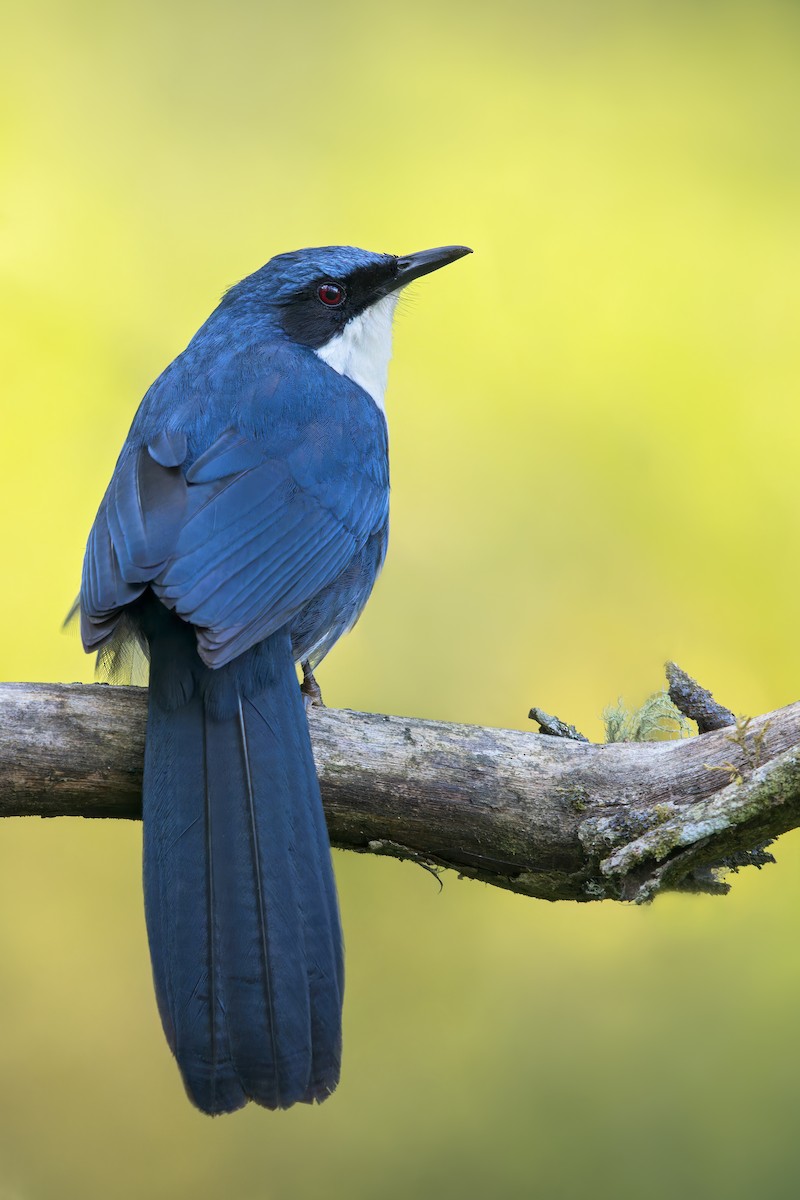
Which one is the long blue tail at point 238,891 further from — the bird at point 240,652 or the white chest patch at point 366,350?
the white chest patch at point 366,350

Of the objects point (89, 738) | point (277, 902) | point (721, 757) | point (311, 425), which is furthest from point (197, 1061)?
point (311, 425)

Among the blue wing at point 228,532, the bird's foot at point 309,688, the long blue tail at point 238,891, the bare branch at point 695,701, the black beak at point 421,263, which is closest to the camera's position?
the long blue tail at point 238,891

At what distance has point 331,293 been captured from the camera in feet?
14.5

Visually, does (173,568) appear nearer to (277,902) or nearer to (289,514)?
(289,514)

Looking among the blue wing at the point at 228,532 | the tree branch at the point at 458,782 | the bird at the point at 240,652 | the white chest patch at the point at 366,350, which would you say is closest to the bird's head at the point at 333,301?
the white chest patch at the point at 366,350

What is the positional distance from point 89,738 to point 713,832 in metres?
1.52

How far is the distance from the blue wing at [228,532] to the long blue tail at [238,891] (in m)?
0.16

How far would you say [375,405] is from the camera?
4.18 metres

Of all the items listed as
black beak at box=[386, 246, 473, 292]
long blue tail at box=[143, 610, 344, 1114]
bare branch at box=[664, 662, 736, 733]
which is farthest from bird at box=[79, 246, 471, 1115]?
bare branch at box=[664, 662, 736, 733]

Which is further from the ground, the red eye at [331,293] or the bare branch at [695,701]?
the red eye at [331,293]

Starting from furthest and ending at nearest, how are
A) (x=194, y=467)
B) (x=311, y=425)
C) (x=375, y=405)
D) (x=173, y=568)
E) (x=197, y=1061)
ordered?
(x=375, y=405)
(x=311, y=425)
(x=194, y=467)
(x=173, y=568)
(x=197, y=1061)

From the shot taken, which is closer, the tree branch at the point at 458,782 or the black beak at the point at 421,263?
the tree branch at the point at 458,782

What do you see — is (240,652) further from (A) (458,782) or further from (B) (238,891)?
(A) (458,782)

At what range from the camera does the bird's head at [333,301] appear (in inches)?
172
